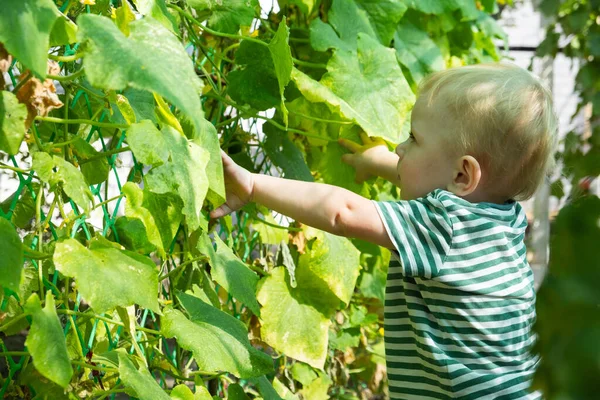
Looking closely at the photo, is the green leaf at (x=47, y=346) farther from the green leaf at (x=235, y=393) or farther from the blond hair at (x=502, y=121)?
the blond hair at (x=502, y=121)

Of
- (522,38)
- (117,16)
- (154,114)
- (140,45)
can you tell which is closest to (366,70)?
(154,114)

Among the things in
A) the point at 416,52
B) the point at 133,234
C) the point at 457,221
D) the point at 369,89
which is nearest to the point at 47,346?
the point at 133,234

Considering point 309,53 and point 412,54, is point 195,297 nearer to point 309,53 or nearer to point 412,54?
point 309,53

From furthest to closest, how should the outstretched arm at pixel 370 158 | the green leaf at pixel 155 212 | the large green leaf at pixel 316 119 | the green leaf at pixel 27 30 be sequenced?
the outstretched arm at pixel 370 158, the large green leaf at pixel 316 119, the green leaf at pixel 155 212, the green leaf at pixel 27 30

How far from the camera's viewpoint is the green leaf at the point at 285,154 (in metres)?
1.82

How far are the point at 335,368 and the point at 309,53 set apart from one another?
106 cm

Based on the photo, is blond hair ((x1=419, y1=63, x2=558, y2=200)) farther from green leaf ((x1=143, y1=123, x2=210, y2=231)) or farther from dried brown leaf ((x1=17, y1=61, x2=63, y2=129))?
Answer: dried brown leaf ((x1=17, y1=61, x2=63, y2=129))

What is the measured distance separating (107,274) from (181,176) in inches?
6.9

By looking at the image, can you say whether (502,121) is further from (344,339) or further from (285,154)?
(344,339)

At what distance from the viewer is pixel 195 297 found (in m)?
1.39

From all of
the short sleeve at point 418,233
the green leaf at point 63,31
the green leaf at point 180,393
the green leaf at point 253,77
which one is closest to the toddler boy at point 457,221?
the short sleeve at point 418,233

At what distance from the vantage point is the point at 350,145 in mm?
1901

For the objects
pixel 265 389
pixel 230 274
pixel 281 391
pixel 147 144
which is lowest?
A: pixel 281 391

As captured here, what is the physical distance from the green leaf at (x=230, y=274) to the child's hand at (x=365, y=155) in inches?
17.5
